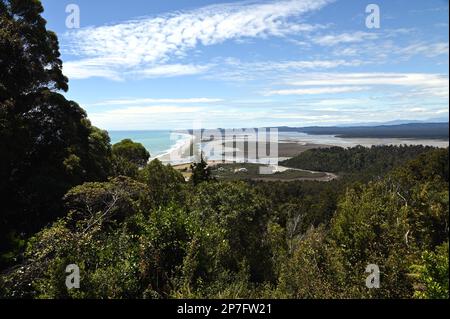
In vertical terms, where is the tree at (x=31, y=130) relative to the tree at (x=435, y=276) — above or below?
above

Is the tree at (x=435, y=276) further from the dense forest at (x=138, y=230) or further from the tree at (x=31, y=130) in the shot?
the tree at (x=31, y=130)

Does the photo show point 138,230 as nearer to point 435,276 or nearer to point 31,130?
point 31,130

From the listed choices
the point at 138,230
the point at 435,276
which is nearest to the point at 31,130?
the point at 138,230

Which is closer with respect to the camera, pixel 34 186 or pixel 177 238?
pixel 177 238

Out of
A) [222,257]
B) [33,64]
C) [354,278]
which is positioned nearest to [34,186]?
[33,64]

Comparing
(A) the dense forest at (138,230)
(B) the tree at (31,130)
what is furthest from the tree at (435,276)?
(B) the tree at (31,130)

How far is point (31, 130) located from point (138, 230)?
24.6ft

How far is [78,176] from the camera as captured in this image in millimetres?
18969

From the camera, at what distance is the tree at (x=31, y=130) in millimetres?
16859

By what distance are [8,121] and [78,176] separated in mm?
4069

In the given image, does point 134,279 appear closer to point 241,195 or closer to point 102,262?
point 102,262

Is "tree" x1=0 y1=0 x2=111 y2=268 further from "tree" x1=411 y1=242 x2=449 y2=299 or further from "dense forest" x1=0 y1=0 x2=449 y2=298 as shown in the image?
"tree" x1=411 y1=242 x2=449 y2=299

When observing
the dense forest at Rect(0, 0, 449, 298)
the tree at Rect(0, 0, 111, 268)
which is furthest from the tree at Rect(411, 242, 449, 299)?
the tree at Rect(0, 0, 111, 268)

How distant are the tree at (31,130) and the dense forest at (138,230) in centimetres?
5
